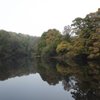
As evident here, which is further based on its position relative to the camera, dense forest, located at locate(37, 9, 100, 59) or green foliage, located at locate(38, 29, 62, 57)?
green foliage, located at locate(38, 29, 62, 57)

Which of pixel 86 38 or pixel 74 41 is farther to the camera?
pixel 74 41

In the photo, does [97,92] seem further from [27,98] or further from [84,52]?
[84,52]

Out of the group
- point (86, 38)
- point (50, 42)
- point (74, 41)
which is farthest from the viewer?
point (50, 42)

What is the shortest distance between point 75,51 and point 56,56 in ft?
69.8

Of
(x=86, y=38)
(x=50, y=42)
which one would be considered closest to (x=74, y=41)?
(x=86, y=38)

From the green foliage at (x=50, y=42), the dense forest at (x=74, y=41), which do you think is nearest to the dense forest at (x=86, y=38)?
the dense forest at (x=74, y=41)

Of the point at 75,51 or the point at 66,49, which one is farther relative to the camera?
the point at 66,49

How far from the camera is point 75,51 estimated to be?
56812mm

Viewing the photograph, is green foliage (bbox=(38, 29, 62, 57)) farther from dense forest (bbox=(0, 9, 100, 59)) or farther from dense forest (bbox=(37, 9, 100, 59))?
dense forest (bbox=(37, 9, 100, 59))

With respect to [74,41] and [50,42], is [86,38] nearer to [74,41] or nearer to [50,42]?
[74,41]

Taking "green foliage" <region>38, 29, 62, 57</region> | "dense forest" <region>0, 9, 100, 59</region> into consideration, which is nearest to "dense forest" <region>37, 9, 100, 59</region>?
"dense forest" <region>0, 9, 100, 59</region>

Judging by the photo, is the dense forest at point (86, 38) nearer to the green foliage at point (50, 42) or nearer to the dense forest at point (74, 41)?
the dense forest at point (74, 41)

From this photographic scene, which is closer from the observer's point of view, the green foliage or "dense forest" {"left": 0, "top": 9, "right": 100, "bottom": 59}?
"dense forest" {"left": 0, "top": 9, "right": 100, "bottom": 59}

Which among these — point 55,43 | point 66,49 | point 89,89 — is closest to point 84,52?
point 66,49
